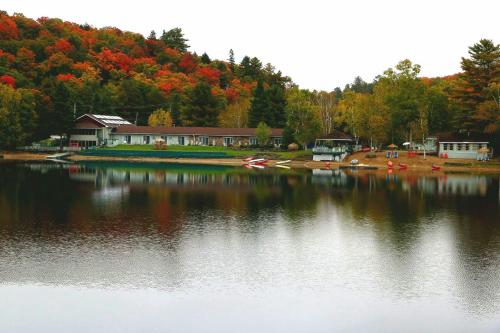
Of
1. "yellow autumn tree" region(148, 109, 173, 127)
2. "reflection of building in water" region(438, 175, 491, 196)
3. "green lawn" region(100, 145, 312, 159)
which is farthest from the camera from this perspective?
"yellow autumn tree" region(148, 109, 173, 127)

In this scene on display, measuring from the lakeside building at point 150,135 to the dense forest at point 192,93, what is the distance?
490cm

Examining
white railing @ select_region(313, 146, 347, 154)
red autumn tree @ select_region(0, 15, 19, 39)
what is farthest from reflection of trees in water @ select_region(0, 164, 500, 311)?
red autumn tree @ select_region(0, 15, 19, 39)

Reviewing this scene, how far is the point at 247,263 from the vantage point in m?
24.8

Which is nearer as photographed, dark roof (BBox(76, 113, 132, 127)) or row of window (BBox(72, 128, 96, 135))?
dark roof (BBox(76, 113, 132, 127))

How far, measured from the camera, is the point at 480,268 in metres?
24.3

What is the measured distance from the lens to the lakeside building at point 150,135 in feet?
387

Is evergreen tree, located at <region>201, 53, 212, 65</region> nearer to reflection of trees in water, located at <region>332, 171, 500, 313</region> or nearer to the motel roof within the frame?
the motel roof

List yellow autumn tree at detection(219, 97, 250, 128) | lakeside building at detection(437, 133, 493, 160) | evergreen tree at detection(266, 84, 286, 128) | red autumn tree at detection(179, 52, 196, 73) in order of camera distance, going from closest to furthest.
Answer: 1. lakeside building at detection(437, 133, 493, 160)
2. evergreen tree at detection(266, 84, 286, 128)
3. yellow autumn tree at detection(219, 97, 250, 128)
4. red autumn tree at detection(179, 52, 196, 73)

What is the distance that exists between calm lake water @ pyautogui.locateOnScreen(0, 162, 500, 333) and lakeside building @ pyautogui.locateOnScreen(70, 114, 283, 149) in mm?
69921

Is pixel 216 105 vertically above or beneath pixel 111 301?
above

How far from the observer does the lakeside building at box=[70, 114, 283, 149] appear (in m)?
118

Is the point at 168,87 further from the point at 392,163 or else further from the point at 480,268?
the point at 480,268

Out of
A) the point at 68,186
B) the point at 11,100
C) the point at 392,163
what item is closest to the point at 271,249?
the point at 68,186

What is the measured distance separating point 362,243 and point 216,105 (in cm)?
10631
